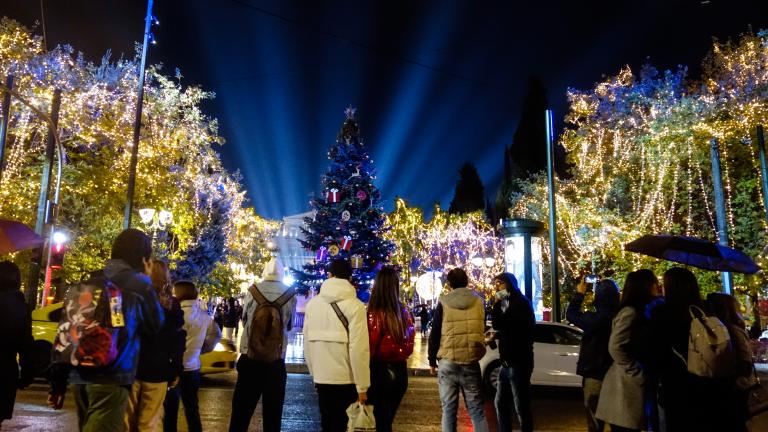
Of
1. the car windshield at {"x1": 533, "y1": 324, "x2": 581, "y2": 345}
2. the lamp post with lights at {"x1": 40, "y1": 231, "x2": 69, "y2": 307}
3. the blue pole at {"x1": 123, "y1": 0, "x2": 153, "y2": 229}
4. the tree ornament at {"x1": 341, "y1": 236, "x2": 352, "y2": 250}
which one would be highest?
the blue pole at {"x1": 123, "y1": 0, "x2": 153, "y2": 229}

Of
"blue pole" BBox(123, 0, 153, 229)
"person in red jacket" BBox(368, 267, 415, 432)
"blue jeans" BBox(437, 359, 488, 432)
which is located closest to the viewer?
"person in red jacket" BBox(368, 267, 415, 432)

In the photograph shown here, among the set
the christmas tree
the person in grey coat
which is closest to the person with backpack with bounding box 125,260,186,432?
the person in grey coat

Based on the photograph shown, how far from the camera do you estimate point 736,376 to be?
452 centimetres

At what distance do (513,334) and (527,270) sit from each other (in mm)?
14239

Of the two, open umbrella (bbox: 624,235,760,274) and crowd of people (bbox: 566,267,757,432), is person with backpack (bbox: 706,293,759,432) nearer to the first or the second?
crowd of people (bbox: 566,267,757,432)

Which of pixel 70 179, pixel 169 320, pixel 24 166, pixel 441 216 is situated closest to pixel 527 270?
pixel 169 320

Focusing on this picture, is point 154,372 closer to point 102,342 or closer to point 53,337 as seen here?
point 102,342

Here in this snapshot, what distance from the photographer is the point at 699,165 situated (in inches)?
984

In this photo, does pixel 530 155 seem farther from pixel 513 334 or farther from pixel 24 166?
pixel 513 334

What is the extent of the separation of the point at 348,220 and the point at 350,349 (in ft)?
88.1

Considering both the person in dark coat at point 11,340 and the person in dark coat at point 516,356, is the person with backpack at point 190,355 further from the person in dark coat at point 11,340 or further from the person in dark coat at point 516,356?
the person in dark coat at point 516,356

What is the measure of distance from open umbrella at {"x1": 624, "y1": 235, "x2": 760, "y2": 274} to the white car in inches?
154

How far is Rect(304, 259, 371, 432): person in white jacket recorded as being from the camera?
4.75m

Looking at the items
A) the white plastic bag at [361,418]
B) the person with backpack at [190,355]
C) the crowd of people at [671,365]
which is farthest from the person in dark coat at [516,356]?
the person with backpack at [190,355]
